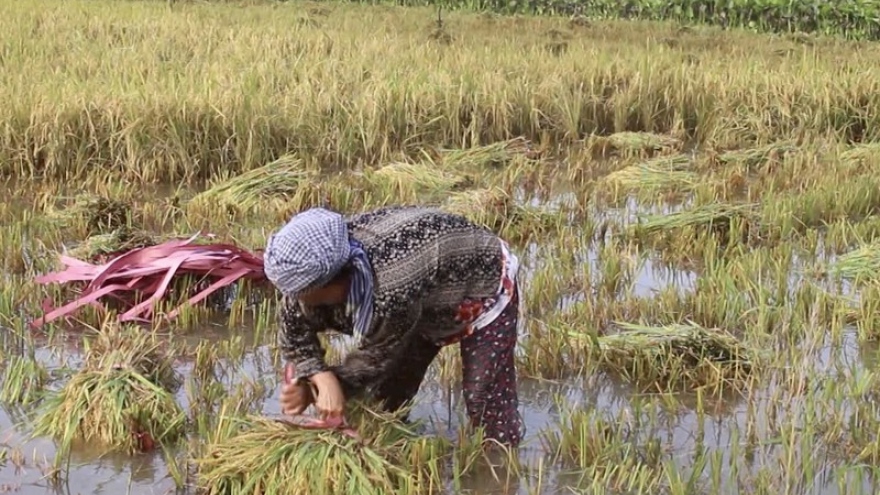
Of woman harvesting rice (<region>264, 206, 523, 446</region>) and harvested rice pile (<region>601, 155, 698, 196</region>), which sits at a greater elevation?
woman harvesting rice (<region>264, 206, 523, 446</region>)

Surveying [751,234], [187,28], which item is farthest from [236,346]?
[187,28]

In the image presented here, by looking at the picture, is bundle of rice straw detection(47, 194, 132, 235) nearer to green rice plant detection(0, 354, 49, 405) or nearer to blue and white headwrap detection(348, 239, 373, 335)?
green rice plant detection(0, 354, 49, 405)

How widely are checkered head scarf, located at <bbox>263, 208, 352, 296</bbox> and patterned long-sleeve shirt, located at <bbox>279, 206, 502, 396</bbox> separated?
16cm

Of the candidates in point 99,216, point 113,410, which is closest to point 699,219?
point 99,216

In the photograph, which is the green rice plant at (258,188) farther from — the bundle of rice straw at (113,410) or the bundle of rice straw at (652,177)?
the bundle of rice straw at (113,410)

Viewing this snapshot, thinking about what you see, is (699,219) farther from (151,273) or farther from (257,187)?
(151,273)

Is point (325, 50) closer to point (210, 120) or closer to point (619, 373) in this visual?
point (210, 120)

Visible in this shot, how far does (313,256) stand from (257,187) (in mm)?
3062

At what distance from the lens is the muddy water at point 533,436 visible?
105 inches

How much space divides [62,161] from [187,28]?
365 cm

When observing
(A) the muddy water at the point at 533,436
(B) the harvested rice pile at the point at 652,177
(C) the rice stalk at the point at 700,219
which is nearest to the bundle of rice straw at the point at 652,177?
(B) the harvested rice pile at the point at 652,177

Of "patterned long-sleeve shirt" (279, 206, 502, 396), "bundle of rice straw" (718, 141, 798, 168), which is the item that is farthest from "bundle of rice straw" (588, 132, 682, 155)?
"patterned long-sleeve shirt" (279, 206, 502, 396)

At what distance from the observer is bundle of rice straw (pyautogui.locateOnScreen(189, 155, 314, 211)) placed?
5039mm

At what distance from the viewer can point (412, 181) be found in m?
5.43
